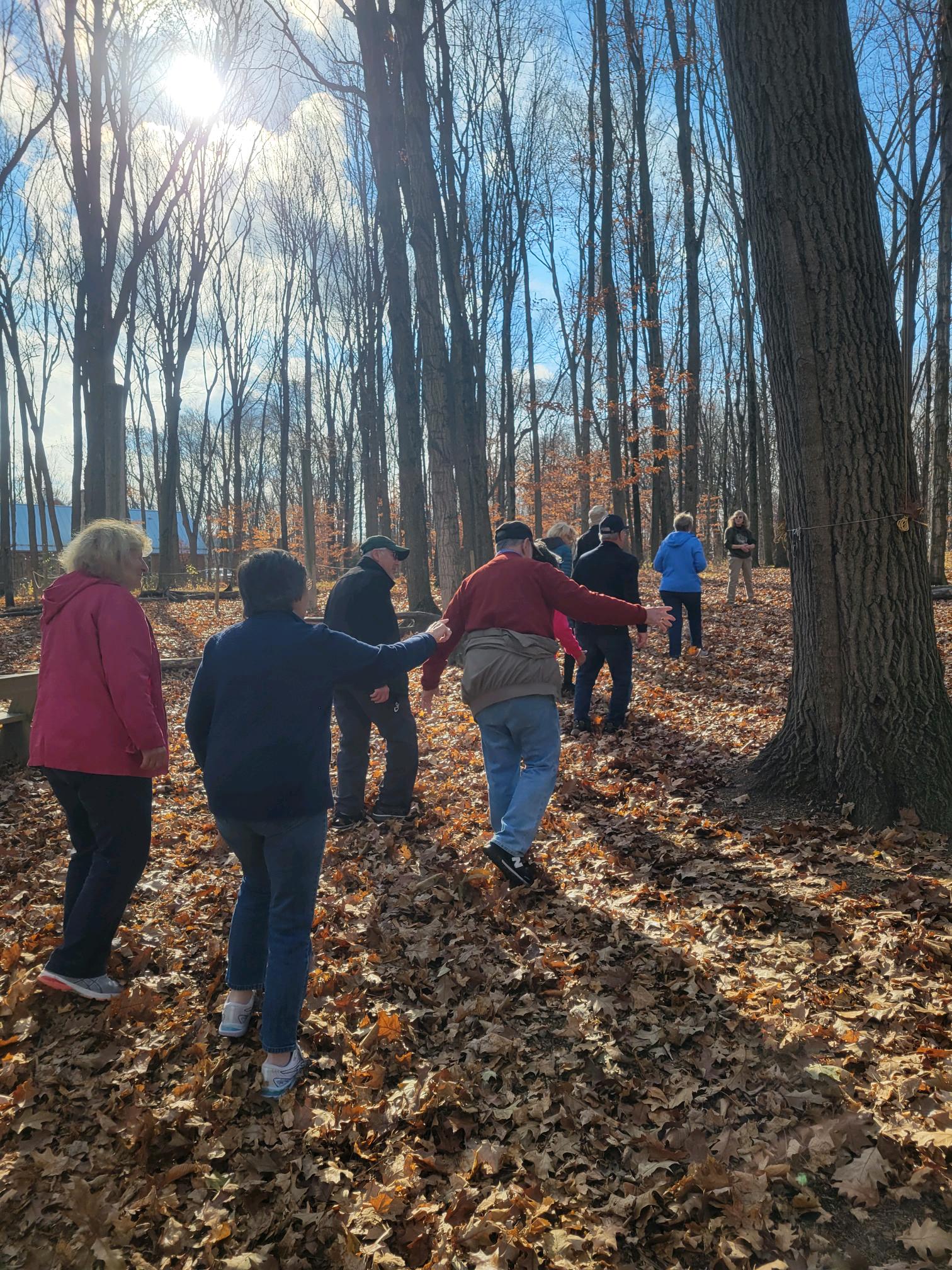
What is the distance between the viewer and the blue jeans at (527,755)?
4680mm

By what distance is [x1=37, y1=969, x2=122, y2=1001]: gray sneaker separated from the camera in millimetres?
3709

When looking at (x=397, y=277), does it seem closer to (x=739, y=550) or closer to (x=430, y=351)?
(x=430, y=351)

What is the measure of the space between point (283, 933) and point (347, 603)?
9.87 ft

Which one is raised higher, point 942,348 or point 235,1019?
point 942,348

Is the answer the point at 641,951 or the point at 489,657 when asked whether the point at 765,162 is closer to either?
the point at 489,657

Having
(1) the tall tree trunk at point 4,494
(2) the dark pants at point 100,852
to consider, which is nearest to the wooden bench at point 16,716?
(2) the dark pants at point 100,852

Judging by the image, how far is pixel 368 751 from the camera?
6.05 metres

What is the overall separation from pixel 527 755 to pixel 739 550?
10.9 m

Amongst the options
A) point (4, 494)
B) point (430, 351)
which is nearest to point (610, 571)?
point (430, 351)

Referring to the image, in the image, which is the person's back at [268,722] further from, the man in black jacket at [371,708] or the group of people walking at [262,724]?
the man in black jacket at [371,708]

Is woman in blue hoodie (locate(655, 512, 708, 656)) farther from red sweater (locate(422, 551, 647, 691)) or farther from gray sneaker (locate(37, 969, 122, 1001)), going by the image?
gray sneaker (locate(37, 969, 122, 1001))

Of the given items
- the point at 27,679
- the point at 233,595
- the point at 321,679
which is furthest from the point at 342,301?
the point at 321,679

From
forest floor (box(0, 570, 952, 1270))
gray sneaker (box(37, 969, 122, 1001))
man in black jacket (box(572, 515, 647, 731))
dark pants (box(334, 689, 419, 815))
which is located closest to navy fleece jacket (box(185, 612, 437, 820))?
forest floor (box(0, 570, 952, 1270))

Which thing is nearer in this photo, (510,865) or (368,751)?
(510,865)
